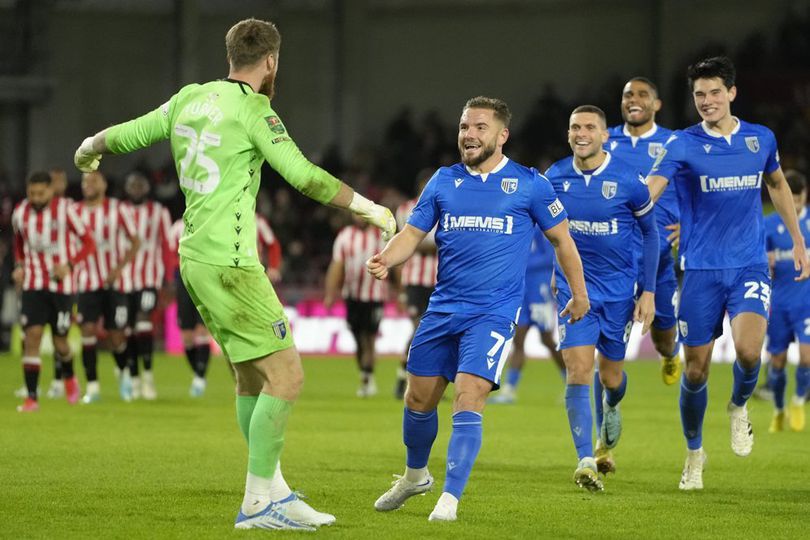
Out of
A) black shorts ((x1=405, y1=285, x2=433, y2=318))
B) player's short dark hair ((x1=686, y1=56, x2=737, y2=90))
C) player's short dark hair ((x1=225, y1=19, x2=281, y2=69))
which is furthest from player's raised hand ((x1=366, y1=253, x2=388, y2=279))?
black shorts ((x1=405, y1=285, x2=433, y2=318))

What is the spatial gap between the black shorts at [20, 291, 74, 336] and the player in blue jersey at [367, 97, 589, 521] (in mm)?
7512

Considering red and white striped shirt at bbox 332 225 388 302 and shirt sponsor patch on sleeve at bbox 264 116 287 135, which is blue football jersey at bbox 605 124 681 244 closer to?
shirt sponsor patch on sleeve at bbox 264 116 287 135

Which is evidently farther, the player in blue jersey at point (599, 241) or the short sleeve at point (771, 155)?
the short sleeve at point (771, 155)

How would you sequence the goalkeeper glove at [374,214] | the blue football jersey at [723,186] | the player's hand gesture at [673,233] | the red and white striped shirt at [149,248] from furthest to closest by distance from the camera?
the red and white striped shirt at [149,248]
the player's hand gesture at [673,233]
the blue football jersey at [723,186]
the goalkeeper glove at [374,214]

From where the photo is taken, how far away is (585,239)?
365 inches

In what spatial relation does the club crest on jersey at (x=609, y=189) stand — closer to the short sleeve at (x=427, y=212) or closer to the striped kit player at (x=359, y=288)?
the short sleeve at (x=427, y=212)

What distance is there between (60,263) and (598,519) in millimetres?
8000

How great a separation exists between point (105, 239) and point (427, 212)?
29.3 ft

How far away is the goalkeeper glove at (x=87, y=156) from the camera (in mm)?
7301

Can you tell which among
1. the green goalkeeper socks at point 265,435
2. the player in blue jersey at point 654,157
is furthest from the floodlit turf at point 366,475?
the player in blue jersey at point 654,157

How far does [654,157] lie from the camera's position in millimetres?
10359

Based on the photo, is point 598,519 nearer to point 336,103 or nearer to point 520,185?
point 520,185

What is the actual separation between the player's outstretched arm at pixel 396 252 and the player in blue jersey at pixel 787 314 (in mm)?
6277

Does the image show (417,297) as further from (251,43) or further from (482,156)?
(251,43)
